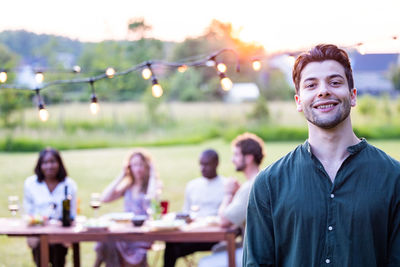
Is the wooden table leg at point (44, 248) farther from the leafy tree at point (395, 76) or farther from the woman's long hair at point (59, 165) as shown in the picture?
the leafy tree at point (395, 76)

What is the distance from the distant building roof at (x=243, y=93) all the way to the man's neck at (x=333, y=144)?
18.8 metres

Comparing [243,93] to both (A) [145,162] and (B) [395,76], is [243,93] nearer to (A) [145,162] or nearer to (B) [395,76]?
(B) [395,76]

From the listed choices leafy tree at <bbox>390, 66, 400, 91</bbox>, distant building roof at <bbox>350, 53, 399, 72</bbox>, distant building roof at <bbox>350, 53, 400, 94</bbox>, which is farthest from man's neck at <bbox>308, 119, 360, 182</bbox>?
distant building roof at <bbox>350, 53, 399, 72</bbox>

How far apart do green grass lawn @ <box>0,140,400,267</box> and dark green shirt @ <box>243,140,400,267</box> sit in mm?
8482

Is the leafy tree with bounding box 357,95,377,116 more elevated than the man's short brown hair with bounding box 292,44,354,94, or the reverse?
the leafy tree with bounding box 357,95,377,116

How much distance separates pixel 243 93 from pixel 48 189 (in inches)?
660

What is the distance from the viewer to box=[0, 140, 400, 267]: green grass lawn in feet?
40.0

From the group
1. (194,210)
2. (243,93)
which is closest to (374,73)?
(243,93)

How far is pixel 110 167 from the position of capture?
15.4 metres

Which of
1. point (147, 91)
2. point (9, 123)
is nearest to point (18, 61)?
point (9, 123)

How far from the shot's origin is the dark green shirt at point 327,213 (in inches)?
73.9

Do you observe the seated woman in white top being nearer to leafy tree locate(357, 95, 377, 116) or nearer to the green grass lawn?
the green grass lawn

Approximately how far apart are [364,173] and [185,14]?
16689mm

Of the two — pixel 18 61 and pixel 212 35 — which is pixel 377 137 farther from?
pixel 18 61
